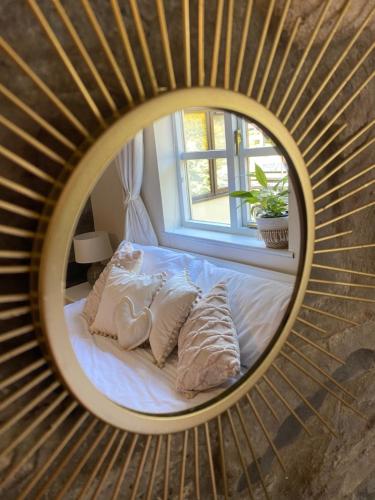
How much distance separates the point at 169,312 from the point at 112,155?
0.23 m

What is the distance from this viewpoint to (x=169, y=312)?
0.58 meters

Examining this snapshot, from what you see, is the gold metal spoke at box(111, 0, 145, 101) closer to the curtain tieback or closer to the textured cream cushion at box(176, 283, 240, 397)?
the curtain tieback

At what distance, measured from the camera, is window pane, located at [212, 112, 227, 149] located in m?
0.61

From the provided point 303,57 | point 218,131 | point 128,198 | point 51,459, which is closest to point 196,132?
point 218,131

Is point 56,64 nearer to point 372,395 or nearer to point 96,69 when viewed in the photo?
point 96,69

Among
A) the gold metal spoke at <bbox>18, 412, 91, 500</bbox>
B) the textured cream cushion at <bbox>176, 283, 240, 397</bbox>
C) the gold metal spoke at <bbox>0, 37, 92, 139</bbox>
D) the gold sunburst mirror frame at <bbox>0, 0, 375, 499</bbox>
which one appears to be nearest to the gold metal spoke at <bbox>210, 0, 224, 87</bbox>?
the gold sunburst mirror frame at <bbox>0, 0, 375, 499</bbox>

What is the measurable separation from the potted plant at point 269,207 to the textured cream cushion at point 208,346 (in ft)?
0.41

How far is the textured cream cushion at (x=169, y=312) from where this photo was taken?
567 mm

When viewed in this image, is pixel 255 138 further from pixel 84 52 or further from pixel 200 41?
pixel 84 52

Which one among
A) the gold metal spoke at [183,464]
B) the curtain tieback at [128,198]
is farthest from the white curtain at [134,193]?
the gold metal spoke at [183,464]

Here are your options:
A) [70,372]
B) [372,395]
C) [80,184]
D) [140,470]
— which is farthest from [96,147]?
[372,395]

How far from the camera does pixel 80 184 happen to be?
487 mm

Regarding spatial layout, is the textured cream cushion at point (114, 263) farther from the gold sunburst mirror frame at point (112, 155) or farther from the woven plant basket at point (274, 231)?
the woven plant basket at point (274, 231)

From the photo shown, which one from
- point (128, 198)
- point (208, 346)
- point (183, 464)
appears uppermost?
point (128, 198)
